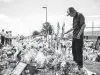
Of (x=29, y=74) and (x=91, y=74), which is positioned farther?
(x=29, y=74)

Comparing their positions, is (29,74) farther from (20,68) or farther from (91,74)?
(91,74)

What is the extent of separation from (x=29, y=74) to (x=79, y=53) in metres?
1.55

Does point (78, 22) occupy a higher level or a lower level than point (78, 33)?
higher

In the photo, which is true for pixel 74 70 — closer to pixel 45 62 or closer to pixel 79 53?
pixel 79 53

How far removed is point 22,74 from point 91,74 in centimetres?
194

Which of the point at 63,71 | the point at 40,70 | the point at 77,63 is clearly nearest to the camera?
the point at 63,71

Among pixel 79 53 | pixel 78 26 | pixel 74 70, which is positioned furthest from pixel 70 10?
pixel 74 70

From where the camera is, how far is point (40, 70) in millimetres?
5586

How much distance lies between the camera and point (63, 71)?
4770 millimetres

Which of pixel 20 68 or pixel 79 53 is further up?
pixel 79 53

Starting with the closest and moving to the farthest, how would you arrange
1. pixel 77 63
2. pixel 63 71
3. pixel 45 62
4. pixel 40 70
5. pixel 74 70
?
pixel 74 70 → pixel 63 71 → pixel 77 63 → pixel 40 70 → pixel 45 62

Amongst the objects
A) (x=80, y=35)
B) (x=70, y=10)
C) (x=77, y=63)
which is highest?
(x=70, y=10)

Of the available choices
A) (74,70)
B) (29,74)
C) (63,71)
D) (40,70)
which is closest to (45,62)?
(40,70)

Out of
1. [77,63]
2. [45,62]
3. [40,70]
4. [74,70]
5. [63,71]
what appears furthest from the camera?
[45,62]
